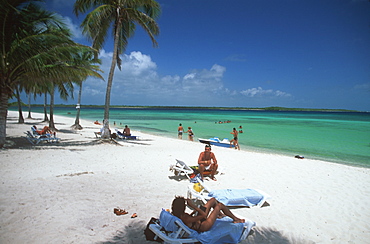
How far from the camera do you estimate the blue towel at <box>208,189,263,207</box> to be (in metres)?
4.64

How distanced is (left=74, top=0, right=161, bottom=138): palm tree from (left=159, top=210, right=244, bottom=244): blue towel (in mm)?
9668

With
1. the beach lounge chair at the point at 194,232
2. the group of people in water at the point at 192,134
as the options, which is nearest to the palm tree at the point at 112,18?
the group of people in water at the point at 192,134

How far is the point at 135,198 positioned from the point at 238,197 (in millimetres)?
2225

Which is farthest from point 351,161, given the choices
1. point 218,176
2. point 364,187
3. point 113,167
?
point 113,167

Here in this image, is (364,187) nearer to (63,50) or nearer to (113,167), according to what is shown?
(113,167)

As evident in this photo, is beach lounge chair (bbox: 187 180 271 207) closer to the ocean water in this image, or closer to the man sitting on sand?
the man sitting on sand

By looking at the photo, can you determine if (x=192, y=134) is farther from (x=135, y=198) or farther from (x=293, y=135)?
(x=135, y=198)

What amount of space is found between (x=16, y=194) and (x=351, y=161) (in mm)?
14976

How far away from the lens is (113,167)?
290 inches

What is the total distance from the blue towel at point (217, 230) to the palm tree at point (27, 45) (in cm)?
837

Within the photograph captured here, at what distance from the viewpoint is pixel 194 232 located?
10.3 feet

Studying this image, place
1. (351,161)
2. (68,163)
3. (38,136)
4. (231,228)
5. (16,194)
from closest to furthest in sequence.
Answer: (231,228)
(16,194)
(68,163)
(38,136)
(351,161)

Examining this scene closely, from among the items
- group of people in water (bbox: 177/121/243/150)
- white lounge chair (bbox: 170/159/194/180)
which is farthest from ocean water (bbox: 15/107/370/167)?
white lounge chair (bbox: 170/159/194/180)

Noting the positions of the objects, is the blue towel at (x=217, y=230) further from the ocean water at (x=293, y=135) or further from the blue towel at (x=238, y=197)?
the ocean water at (x=293, y=135)
